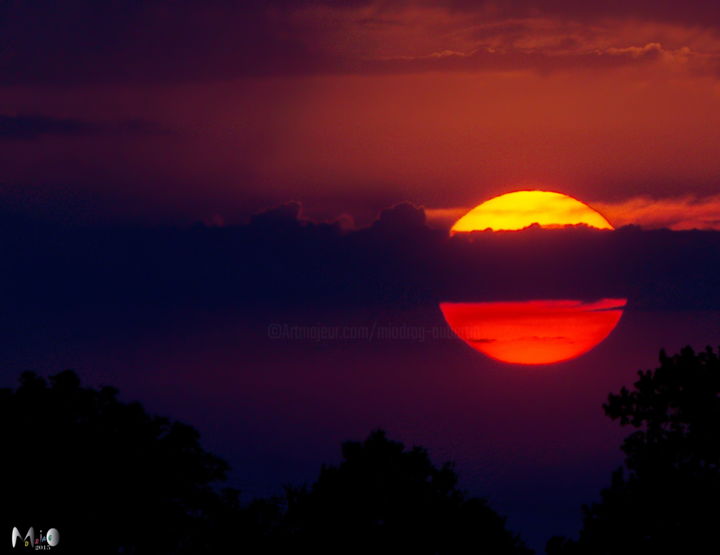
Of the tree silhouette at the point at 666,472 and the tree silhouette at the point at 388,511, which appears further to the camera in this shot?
the tree silhouette at the point at 388,511

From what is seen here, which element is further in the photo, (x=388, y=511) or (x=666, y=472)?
(x=388, y=511)

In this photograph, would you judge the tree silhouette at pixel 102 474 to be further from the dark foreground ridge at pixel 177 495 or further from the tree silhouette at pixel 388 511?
the tree silhouette at pixel 388 511

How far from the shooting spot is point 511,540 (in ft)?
170

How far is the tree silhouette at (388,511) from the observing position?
48844 millimetres

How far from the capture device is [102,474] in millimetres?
50438

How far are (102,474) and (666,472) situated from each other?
2581 cm

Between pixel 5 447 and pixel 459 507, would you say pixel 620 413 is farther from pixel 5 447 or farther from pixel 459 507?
pixel 5 447

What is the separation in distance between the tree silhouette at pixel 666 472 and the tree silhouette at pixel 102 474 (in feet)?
67.1

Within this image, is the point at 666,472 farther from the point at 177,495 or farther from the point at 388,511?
the point at 177,495

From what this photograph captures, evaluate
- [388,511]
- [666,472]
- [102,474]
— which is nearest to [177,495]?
[102,474]

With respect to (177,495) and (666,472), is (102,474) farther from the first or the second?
(666,472)

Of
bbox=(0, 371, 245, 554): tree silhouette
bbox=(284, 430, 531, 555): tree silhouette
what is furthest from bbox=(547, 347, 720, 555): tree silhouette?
bbox=(0, 371, 245, 554): tree silhouette

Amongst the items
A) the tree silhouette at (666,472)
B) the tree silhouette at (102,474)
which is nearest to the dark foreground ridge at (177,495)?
the tree silhouette at (102,474)

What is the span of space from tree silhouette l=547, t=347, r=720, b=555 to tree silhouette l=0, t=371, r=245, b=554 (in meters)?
20.5
